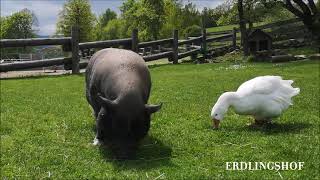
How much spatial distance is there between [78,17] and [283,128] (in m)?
61.0

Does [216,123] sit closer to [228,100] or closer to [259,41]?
[228,100]

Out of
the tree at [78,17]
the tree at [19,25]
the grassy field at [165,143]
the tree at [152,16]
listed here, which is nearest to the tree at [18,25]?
the tree at [19,25]

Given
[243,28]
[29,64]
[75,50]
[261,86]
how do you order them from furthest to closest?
[243,28]
[75,50]
[29,64]
[261,86]

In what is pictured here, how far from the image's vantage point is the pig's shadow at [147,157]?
18.8 ft

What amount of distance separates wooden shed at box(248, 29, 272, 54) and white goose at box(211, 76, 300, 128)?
20.3 metres

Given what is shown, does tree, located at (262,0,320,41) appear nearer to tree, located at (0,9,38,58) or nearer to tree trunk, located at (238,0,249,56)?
tree trunk, located at (238,0,249,56)

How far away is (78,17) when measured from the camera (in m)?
66.4

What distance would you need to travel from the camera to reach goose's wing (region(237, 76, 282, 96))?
728cm

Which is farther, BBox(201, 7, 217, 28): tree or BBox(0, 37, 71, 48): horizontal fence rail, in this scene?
BBox(201, 7, 217, 28): tree

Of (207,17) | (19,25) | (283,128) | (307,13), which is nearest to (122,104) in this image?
(283,128)

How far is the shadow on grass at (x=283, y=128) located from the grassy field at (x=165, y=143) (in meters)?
0.01

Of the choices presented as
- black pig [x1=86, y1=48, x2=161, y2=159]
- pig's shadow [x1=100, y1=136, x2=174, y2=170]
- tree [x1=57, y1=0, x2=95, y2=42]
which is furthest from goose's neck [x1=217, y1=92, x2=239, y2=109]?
tree [x1=57, y1=0, x2=95, y2=42]

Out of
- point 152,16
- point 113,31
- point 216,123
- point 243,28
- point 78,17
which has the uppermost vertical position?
point 78,17

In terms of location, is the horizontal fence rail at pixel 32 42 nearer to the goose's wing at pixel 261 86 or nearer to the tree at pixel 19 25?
the goose's wing at pixel 261 86
